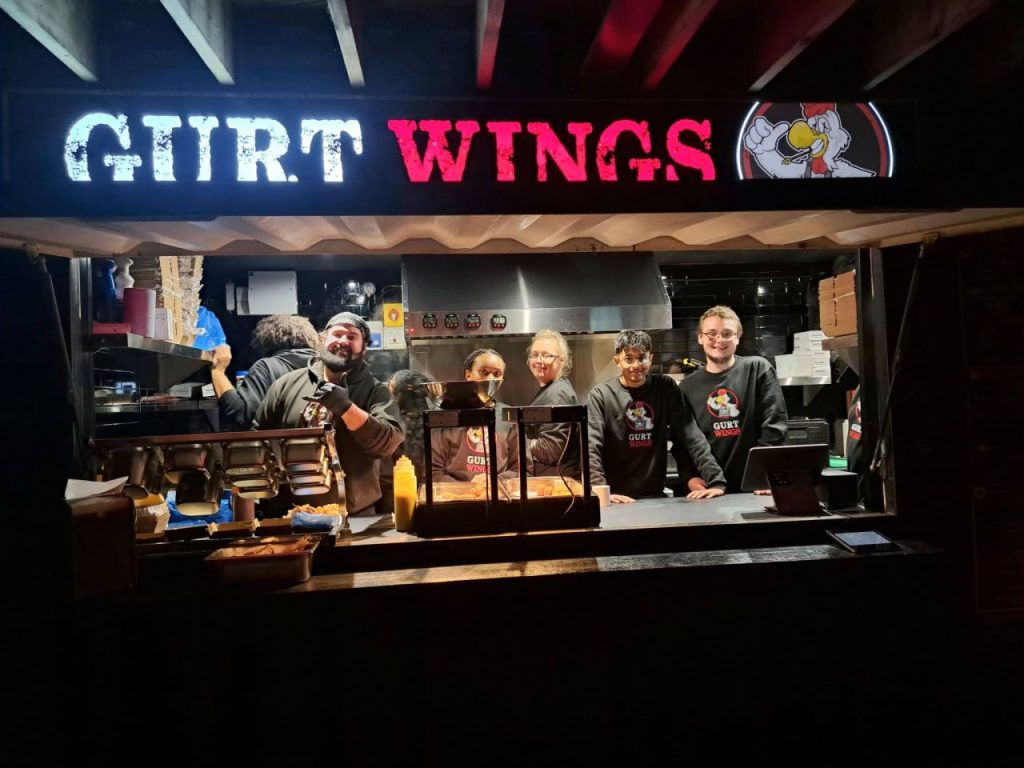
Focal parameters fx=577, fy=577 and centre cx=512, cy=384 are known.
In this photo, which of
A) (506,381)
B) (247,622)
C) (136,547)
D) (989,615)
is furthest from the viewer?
(506,381)

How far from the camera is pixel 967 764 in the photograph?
2525 millimetres

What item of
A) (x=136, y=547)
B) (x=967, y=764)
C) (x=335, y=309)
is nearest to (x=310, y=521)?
(x=136, y=547)

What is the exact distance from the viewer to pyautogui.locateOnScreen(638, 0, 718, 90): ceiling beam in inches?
84.4

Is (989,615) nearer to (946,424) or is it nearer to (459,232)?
(946,424)

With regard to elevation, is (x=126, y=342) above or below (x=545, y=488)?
above

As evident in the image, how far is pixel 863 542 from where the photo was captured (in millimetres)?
2502

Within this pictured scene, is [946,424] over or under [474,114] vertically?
under

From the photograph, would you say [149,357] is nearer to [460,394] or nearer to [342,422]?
[342,422]

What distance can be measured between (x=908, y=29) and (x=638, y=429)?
244 cm

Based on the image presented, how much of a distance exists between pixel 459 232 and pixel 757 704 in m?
2.40

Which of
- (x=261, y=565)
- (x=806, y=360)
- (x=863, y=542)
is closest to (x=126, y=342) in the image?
(x=261, y=565)

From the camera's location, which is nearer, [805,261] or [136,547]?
[136,547]

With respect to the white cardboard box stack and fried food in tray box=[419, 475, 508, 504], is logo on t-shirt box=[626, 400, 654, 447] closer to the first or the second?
fried food in tray box=[419, 475, 508, 504]

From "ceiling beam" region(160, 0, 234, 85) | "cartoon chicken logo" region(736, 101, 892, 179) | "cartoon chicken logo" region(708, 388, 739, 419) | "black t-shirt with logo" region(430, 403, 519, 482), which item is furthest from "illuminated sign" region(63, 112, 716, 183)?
"cartoon chicken logo" region(708, 388, 739, 419)
